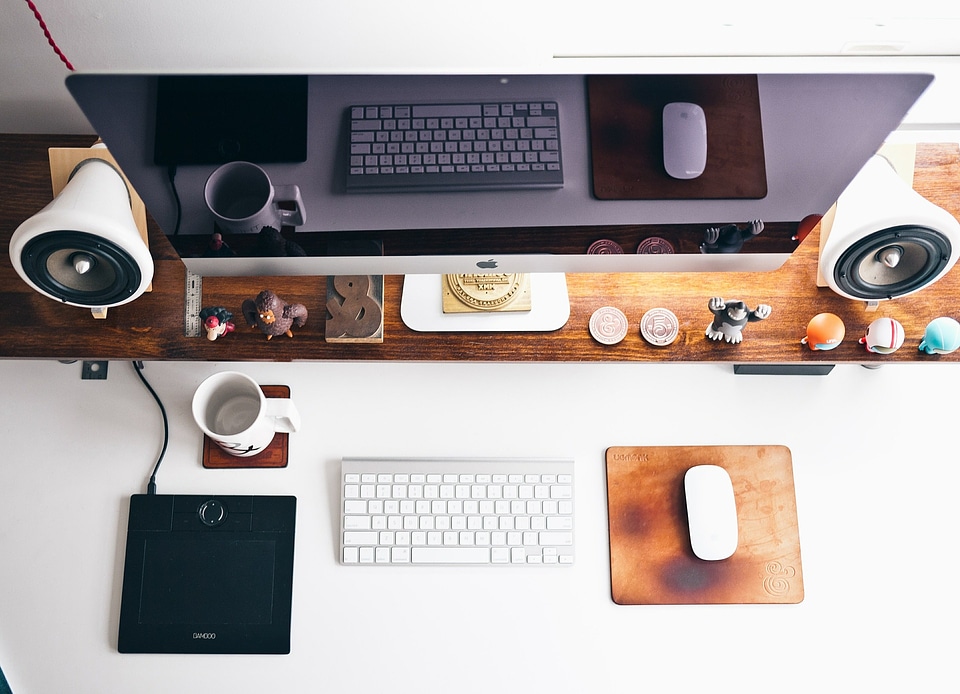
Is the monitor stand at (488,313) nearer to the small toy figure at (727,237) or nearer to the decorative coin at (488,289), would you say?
the decorative coin at (488,289)

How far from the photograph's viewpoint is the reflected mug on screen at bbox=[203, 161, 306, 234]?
737 mm

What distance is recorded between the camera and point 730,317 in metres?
0.92

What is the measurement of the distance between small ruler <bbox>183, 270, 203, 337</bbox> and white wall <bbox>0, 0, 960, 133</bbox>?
0.29 metres

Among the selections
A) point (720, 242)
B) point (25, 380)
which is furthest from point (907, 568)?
point (25, 380)

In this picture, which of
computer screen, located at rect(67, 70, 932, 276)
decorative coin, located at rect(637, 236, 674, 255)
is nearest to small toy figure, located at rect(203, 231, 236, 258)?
computer screen, located at rect(67, 70, 932, 276)

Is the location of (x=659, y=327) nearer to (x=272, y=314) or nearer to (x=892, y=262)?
(x=892, y=262)

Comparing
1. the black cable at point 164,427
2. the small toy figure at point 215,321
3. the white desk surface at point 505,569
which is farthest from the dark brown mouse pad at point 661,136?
the black cable at point 164,427

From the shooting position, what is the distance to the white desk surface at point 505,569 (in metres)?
1.02

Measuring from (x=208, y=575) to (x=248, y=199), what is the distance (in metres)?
0.59

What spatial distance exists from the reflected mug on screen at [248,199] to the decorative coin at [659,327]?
1.62ft

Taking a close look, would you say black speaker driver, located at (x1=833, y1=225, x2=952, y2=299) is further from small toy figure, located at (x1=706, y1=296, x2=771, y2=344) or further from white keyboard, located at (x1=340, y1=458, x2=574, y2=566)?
white keyboard, located at (x1=340, y1=458, x2=574, y2=566)

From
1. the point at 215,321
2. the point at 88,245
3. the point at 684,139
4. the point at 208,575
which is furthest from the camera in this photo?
the point at 208,575

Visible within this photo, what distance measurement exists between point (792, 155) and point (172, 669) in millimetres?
1078

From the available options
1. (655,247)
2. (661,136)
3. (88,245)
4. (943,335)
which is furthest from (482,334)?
(943,335)
